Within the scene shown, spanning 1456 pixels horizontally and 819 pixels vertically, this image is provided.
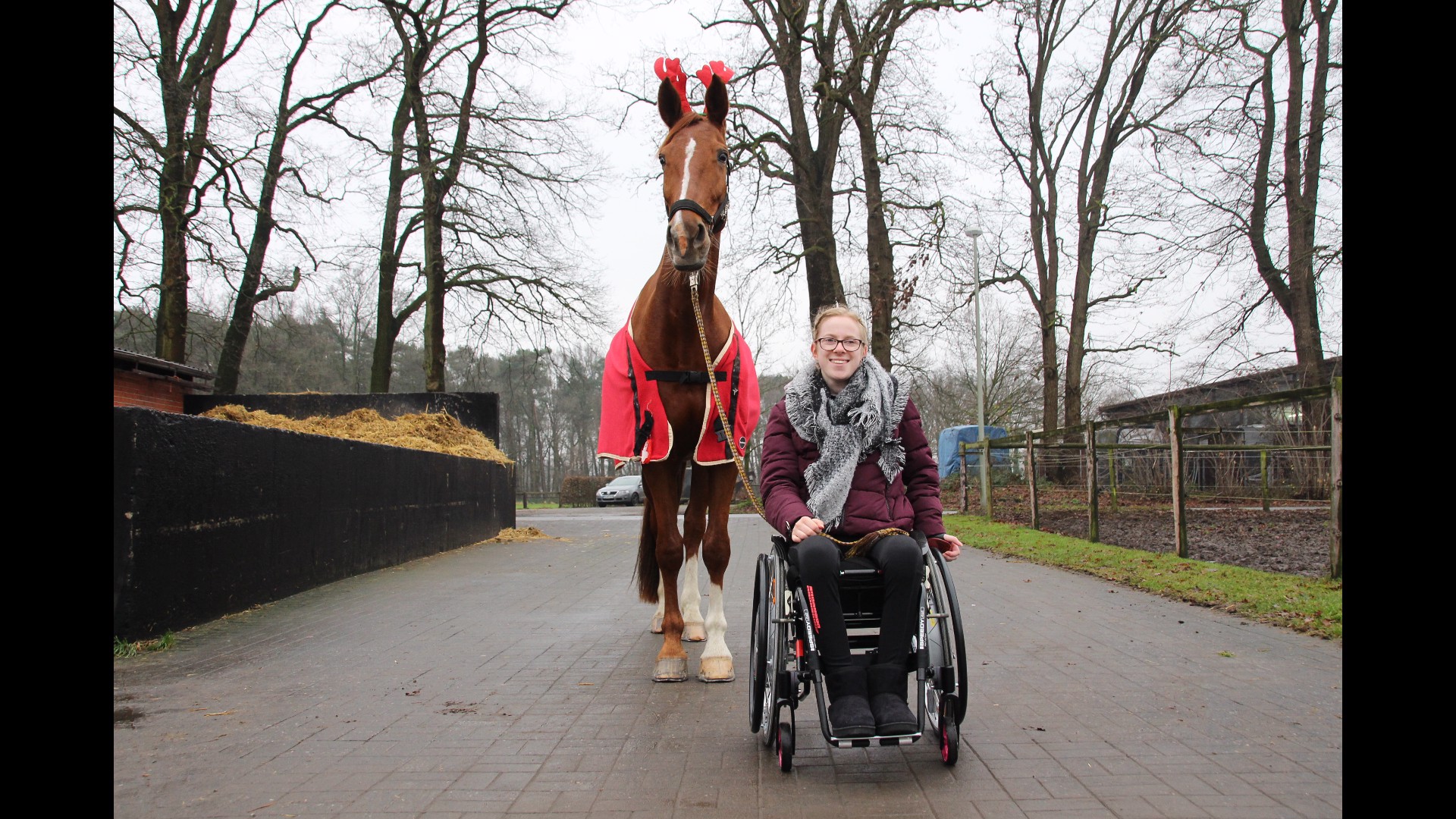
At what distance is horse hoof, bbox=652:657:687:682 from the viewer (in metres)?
4.39

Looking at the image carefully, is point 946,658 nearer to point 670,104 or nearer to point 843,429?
point 843,429

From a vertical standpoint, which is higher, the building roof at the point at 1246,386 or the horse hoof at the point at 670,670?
the building roof at the point at 1246,386

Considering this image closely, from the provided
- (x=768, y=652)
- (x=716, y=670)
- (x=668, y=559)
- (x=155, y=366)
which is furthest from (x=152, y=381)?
(x=768, y=652)

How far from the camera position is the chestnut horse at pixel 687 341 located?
4117 mm

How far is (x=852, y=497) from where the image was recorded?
327cm

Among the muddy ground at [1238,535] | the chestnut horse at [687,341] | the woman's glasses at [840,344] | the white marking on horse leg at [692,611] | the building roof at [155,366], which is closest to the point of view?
the woman's glasses at [840,344]

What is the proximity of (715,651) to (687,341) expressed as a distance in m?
1.61

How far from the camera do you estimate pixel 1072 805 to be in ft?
8.75

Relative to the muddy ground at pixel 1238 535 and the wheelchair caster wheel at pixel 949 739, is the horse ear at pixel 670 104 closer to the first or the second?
the wheelchair caster wheel at pixel 949 739

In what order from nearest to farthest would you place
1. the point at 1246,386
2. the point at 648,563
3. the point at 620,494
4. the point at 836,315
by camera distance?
the point at 836,315, the point at 648,563, the point at 1246,386, the point at 620,494

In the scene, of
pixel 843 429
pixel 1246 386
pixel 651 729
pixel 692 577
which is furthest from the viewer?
pixel 1246 386

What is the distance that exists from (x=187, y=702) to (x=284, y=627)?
2050 millimetres

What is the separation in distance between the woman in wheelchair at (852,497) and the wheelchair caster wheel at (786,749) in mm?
188

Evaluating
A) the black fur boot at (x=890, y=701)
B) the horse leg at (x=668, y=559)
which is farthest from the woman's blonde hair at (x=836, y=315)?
the horse leg at (x=668, y=559)
